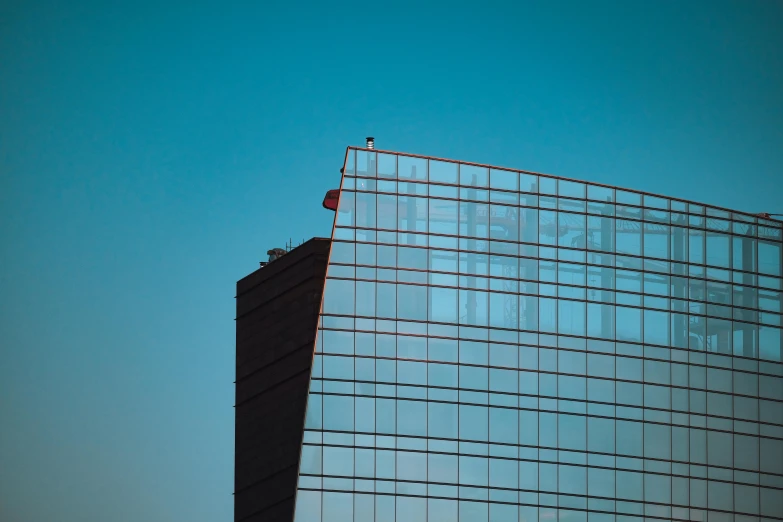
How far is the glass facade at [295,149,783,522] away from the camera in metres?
70.4

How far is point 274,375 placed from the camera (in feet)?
264

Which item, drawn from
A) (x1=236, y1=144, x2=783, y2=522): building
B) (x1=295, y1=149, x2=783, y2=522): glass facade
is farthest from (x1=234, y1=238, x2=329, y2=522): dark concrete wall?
(x1=295, y1=149, x2=783, y2=522): glass facade

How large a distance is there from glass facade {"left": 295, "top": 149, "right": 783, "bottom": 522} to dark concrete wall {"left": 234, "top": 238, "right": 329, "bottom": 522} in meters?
6.45

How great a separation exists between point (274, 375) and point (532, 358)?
18.1 metres

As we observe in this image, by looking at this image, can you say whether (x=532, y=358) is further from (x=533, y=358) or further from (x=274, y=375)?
(x=274, y=375)

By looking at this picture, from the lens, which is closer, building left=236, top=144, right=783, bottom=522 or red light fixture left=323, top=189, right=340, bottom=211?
building left=236, top=144, right=783, bottom=522

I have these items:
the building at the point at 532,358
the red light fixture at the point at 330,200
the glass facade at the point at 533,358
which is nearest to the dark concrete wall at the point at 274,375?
the building at the point at 532,358

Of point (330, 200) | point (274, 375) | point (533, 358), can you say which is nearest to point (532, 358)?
point (533, 358)

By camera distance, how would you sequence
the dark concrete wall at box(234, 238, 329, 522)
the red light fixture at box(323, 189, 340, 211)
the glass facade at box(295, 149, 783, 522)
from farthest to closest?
the red light fixture at box(323, 189, 340, 211) → the dark concrete wall at box(234, 238, 329, 522) → the glass facade at box(295, 149, 783, 522)

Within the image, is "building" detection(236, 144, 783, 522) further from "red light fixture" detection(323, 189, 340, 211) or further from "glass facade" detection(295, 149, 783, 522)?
"red light fixture" detection(323, 189, 340, 211)

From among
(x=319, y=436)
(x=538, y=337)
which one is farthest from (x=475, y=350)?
(x=319, y=436)

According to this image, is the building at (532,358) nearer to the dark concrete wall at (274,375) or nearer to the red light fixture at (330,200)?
the dark concrete wall at (274,375)

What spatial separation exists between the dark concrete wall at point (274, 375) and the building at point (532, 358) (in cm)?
138

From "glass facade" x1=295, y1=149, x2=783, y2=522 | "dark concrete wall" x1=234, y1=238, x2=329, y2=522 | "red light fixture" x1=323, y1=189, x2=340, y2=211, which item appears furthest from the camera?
"red light fixture" x1=323, y1=189, x2=340, y2=211
